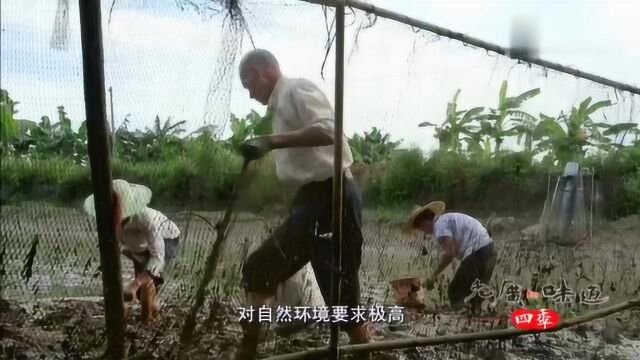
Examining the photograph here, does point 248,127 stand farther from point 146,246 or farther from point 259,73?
point 146,246

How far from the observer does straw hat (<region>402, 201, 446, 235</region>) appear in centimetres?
335

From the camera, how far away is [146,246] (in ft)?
8.71

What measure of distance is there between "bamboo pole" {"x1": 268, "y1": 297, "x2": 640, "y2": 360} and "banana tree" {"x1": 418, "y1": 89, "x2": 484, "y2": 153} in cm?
90

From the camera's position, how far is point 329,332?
3064mm

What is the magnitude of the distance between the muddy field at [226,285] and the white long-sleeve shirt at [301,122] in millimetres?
247

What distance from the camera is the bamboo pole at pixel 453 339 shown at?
2951mm

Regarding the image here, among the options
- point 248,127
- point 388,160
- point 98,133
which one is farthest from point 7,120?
point 388,160

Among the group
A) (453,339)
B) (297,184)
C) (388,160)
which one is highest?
(388,160)

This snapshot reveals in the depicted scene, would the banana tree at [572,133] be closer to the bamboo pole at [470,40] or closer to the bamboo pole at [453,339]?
the bamboo pole at [470,40]

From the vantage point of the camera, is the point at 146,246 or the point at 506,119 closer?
the point at 146,246

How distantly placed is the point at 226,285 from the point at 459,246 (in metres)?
1.22

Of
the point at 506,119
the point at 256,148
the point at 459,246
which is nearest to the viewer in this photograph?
the point at 256,148

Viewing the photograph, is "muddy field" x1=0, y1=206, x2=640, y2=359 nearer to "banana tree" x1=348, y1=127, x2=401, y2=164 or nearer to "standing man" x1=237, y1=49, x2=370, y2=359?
"standing man" x1=237, y1=49, x2=370, y2=359

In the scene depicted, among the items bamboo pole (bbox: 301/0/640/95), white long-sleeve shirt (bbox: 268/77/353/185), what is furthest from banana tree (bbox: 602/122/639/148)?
white long-sleeve shirt (bbox: 268/77/353/185)
